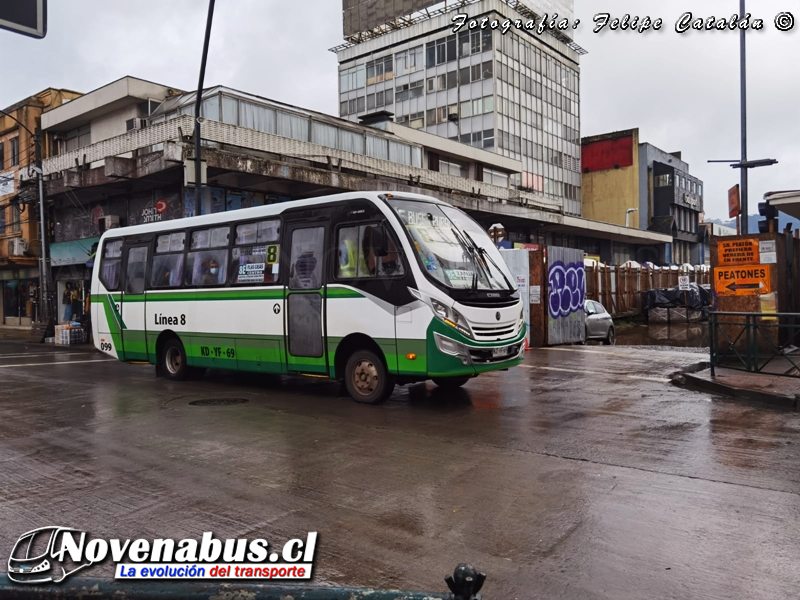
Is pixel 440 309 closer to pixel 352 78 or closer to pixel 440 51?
pixel 440 51

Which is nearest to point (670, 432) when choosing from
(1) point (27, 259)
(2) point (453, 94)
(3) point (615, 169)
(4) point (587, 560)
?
(4) point (587, 560)

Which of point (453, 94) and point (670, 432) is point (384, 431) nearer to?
point (670, 432)

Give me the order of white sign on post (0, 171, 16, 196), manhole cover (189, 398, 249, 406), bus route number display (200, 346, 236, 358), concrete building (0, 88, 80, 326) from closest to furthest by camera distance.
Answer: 1. manhole cover (189, 398, 249, 406)
2. bus route number display (200, 346, 236, 358)
3. concrete building (0, 88, 80, 326)
4. white sign on post (0, 171, 16, 196)

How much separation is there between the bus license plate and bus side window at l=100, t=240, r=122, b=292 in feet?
30.1

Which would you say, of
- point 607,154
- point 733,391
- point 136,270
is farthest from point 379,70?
point 733,391

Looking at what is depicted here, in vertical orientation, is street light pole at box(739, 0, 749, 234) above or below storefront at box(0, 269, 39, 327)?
above

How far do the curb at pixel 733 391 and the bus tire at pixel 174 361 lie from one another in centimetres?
946

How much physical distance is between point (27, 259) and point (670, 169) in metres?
62.0

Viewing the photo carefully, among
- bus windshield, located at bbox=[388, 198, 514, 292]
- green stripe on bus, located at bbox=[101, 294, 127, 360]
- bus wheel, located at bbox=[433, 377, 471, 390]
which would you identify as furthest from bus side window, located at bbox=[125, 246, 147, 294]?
bus wheel, located at bbox=[433, 377, 471, 390]

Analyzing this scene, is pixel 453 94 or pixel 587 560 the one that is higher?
pixel 453 94

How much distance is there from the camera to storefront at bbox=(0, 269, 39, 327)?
3625 centimetres

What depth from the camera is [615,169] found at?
7069 cm

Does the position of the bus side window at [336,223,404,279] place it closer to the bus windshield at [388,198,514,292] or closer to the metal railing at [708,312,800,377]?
the bus windshield at [388,198,514,292]

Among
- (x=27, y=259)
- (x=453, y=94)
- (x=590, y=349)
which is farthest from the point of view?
(x=453, y=94)
